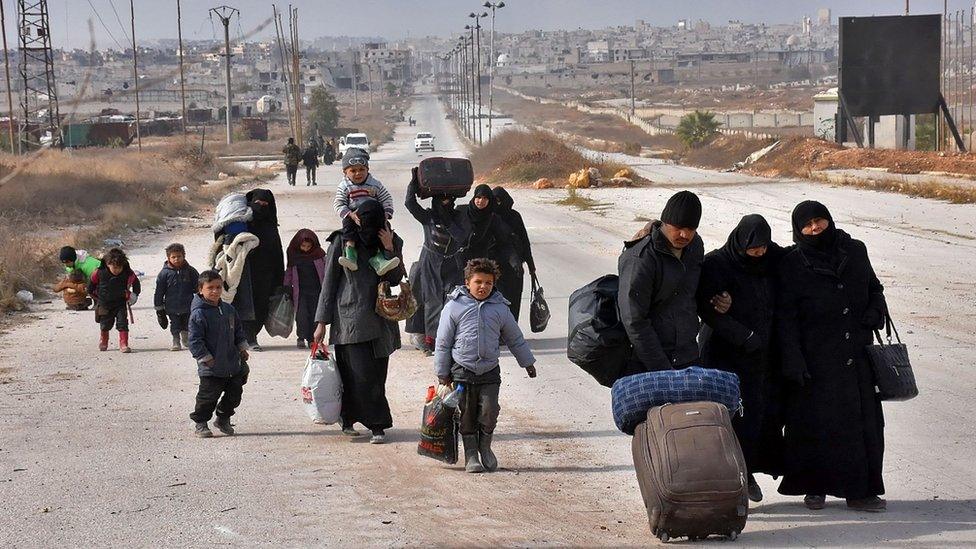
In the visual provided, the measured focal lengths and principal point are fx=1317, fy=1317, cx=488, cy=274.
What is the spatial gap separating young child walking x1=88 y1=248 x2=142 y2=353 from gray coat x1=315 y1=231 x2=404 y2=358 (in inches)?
190

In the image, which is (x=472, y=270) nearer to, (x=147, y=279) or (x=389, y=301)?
(x=389, y=301)

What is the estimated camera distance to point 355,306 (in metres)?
8.34

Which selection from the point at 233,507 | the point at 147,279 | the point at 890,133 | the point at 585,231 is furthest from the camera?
the point at 890,133

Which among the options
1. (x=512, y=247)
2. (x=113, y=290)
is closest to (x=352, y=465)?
(x=512, y=247)

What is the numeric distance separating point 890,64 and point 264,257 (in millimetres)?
33618

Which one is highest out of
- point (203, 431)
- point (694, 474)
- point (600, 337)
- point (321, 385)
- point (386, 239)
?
point (386, 239)

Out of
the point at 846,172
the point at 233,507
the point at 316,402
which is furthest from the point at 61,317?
the point at 846,172

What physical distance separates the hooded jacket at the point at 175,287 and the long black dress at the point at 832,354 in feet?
23.0

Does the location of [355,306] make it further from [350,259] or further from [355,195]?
[355,195]

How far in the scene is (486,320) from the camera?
752 centimetres

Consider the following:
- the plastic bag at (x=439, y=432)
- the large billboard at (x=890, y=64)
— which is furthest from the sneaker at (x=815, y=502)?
the large billboard at (x=890, y=64)

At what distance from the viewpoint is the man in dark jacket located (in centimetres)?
641

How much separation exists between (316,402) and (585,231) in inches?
689

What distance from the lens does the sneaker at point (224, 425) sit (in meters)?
8.97
